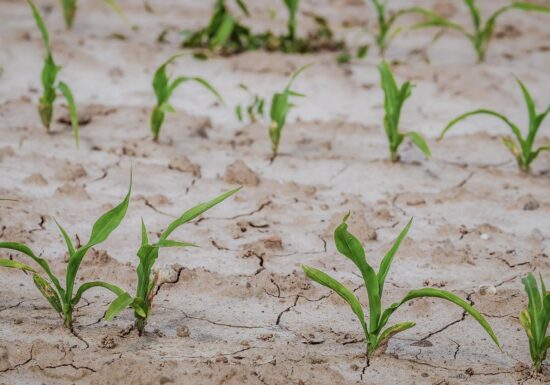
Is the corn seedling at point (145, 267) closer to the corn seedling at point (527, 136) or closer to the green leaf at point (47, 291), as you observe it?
the green leaf at point (47, 291)

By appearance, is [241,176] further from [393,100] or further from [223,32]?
[223,32]

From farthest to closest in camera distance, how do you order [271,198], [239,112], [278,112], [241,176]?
[239,112]
[278,112]
[241,176]
[271,198]

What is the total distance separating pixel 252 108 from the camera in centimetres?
362

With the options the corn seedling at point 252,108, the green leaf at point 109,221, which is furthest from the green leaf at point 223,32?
the green leaf at point 109,221

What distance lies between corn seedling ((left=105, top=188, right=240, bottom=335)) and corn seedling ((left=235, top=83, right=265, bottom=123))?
146cm

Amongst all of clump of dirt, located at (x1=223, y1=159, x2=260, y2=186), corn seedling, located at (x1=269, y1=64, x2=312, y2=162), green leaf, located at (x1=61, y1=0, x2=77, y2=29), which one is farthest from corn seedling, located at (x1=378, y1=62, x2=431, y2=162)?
green leaf, located at (x1=61, y1=0, x2=77, y2=29)

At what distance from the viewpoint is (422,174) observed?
3.22 m

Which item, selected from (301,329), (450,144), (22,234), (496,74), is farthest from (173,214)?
(496,74)

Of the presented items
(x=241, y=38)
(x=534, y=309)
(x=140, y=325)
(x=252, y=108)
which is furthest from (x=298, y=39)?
(x=534, y=309)

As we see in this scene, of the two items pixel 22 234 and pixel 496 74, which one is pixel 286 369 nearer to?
pixel 22 234

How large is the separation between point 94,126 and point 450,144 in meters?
1.65

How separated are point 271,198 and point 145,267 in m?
1.04

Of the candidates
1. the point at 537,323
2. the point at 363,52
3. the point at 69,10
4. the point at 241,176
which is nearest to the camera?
the point at 537,323

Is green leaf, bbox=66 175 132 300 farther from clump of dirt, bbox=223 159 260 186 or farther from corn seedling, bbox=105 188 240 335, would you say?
clump of dirt, bbox=223 159 260 186
